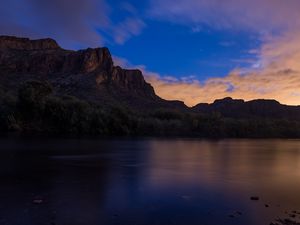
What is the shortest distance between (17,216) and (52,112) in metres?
84.8

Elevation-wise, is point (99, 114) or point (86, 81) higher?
point (86, 81)

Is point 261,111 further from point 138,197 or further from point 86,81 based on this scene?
point 138,197

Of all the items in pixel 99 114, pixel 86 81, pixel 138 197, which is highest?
pixel 86 81

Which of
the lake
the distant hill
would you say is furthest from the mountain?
the lake

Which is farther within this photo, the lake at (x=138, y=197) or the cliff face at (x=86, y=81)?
the cliff face at (x=86, y=81)

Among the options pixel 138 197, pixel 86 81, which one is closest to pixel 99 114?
pixel 86 81

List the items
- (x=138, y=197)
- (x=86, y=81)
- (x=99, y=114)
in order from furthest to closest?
1. (x=86, y=81)
2. (x=99, y=114)
3. (x=138, y=197)

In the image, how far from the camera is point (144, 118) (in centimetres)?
11419

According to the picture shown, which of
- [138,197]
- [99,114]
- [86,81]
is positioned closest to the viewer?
[138,197]

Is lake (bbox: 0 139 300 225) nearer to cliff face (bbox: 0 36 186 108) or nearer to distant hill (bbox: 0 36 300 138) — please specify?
distant hill (bbox: 0 36 300 138)

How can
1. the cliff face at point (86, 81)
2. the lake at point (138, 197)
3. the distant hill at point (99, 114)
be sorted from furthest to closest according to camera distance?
1. the cliff face at point (86, 81)
2. the distant hill at point (99, 114)
3. the lake at point (138, 197)

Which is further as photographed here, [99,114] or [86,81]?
[86,81]

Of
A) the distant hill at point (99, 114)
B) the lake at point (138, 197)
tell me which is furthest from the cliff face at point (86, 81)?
the lake at point (138, 197)

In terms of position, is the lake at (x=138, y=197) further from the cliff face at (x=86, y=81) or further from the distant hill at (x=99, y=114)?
the cliff face at (x=86, y=81)
